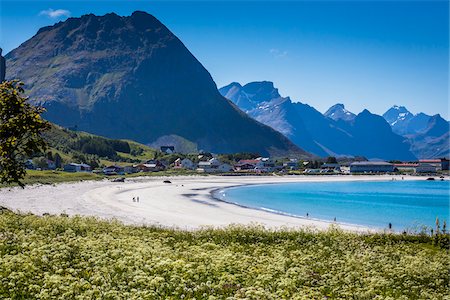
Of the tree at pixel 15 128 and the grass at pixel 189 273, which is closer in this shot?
the grass at pixel 189 273

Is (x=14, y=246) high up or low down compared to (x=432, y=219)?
up

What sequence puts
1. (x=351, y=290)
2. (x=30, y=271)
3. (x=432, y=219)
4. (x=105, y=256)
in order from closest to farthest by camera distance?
1. (x=30, y=271)
2. (x=351, y=290)
3. (x=105, y=256)
4. (x=432, y=219)

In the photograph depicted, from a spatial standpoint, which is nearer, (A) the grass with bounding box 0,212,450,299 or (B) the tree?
(A) the grass with bounding box 0,212,450,299

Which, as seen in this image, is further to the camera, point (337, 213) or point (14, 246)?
point (337, 213)

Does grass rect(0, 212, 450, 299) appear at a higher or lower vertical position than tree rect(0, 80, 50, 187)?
lower

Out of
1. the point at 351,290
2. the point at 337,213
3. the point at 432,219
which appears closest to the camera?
the point at 351,290

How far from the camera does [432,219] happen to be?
7131 centimetres

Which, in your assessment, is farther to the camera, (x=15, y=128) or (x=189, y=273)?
(x=15, y=128)

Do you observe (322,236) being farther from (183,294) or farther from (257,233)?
(183,294)

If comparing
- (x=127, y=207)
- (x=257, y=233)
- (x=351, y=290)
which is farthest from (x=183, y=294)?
(x=127, y=207)

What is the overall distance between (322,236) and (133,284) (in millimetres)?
19550

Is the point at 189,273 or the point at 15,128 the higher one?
the point at 15,128

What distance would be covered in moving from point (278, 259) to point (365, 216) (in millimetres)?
58176

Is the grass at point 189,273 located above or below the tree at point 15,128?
below
